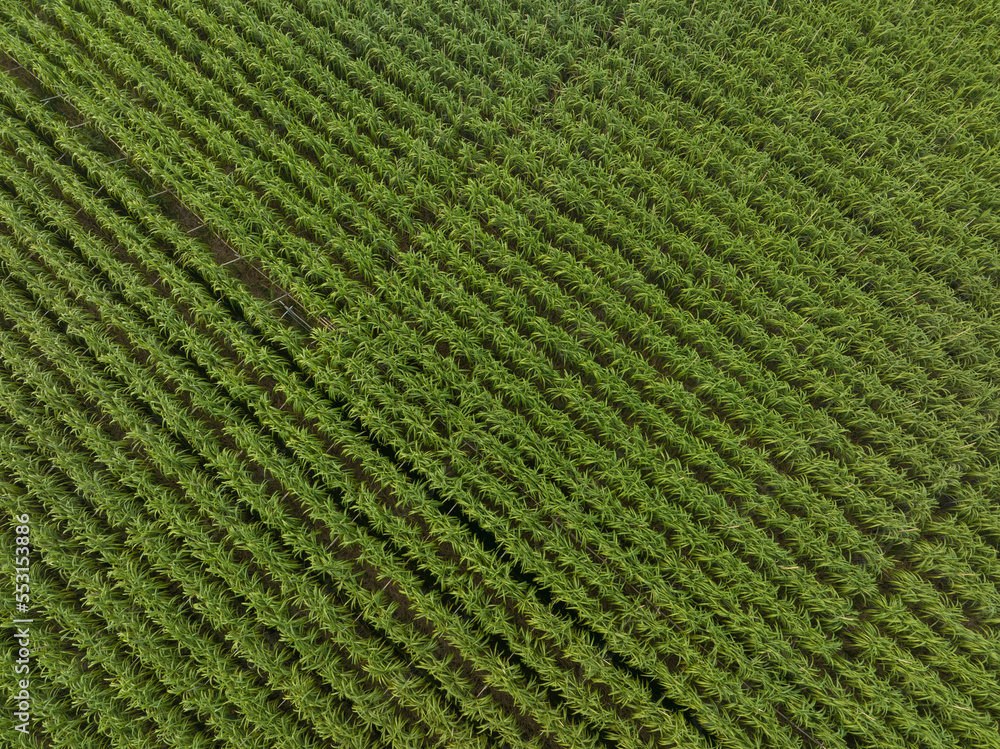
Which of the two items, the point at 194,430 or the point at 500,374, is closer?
the point at 194,430

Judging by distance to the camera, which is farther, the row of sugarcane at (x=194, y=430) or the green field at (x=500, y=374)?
the row of sugarcane at (x=194, y=430)

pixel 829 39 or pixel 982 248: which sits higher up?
pixel 829 39

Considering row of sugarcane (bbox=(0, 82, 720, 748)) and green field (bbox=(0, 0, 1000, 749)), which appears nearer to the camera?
green field (bbox=(0, 0, 1000, 749))

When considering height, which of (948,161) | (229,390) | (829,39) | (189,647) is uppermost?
(829,39)

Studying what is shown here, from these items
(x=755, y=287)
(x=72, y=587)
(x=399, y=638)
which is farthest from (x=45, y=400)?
(x=755, y=287)

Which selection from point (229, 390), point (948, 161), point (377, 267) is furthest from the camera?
point (948, 161)

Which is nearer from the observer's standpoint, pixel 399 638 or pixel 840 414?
pixel 399 638

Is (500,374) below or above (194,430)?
above

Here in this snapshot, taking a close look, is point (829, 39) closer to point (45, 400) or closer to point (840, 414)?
point (840, 414)
